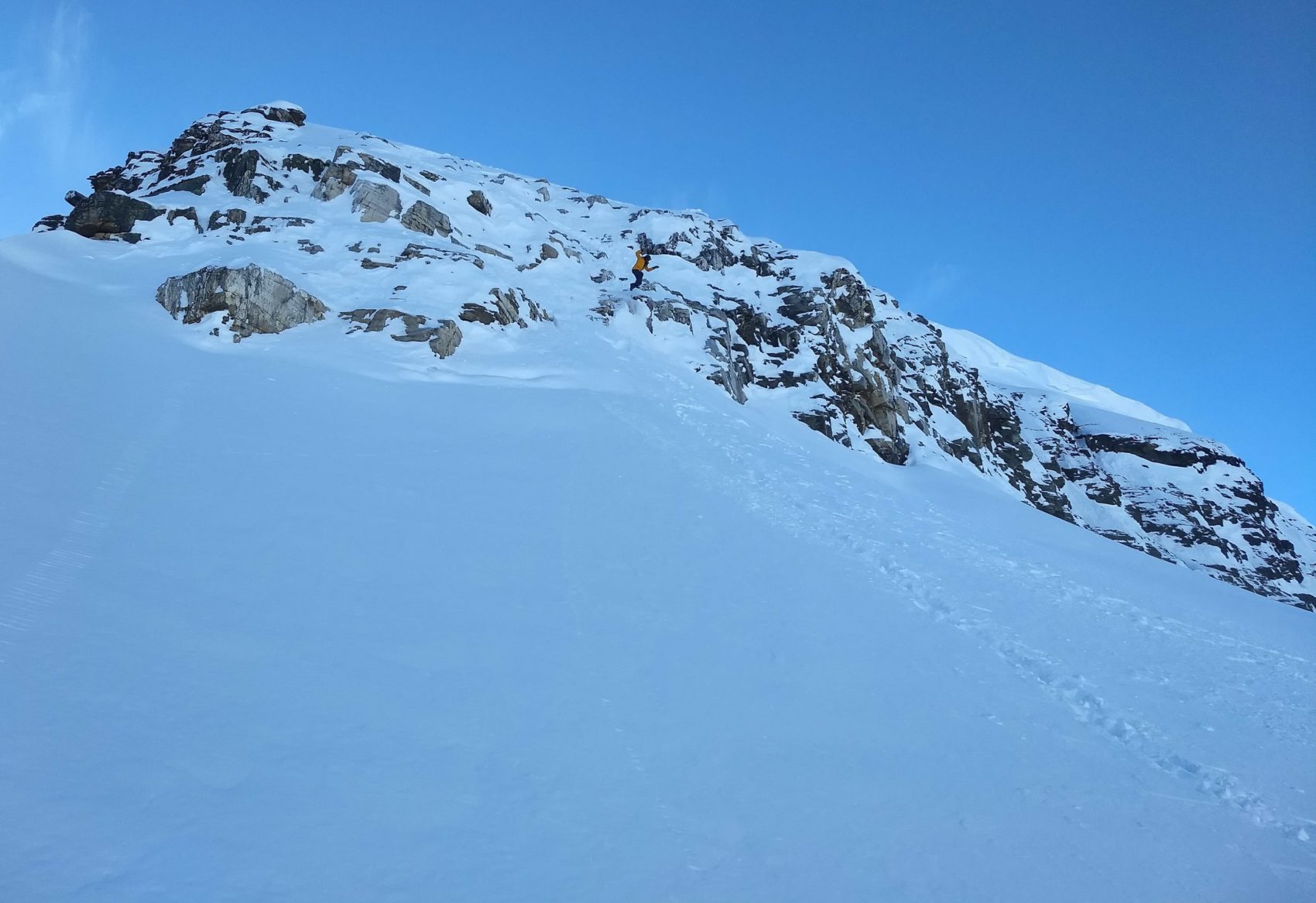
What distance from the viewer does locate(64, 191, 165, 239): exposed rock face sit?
22578 mm

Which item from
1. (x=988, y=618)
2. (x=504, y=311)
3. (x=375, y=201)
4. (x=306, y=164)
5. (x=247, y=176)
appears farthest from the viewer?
(x=306, y=164)

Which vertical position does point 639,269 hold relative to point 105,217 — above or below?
above

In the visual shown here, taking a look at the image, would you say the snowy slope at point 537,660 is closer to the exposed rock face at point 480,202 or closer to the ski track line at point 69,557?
the ski track line at point 69,557

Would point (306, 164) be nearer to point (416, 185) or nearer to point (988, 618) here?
point (416, 185)

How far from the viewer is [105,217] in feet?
74.0

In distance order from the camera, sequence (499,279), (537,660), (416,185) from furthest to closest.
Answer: (416,185) < (499,279) < (537,660)

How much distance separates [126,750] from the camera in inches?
177

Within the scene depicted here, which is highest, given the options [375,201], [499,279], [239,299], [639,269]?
[639,269]

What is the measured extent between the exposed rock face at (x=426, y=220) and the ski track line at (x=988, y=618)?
1396 centimetres

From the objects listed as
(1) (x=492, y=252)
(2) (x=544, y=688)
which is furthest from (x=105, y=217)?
(2) (x=544, y=688)

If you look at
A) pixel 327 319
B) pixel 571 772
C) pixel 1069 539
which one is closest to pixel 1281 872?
pixel 571 772

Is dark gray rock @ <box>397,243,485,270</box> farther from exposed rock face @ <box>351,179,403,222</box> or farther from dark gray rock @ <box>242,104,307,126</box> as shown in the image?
dark gray rock @ <box>242,104,307,126</box>

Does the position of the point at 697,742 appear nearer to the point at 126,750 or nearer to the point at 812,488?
the point at 126,750

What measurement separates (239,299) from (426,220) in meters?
10.9
